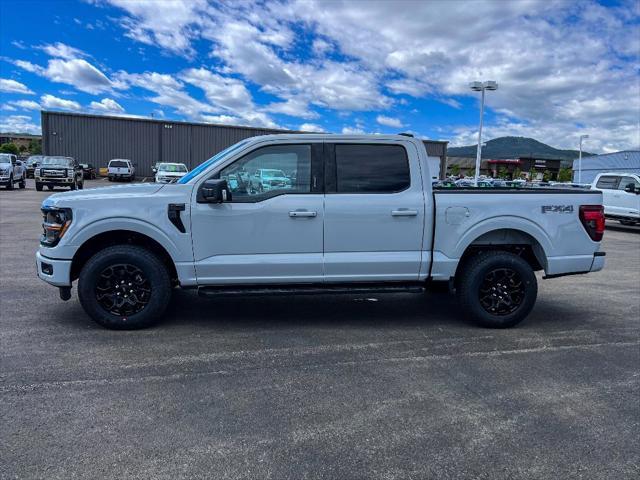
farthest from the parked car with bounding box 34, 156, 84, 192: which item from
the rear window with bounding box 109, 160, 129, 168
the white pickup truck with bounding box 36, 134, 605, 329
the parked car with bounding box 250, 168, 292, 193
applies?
the parked car with bounding box 250, 168, 292, 193

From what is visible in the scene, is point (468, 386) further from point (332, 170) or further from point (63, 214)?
point (63, 214)

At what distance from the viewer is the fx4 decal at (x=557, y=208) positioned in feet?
17.3

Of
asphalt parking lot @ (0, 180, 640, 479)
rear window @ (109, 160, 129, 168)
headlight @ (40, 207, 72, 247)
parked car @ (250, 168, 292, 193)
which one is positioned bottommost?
Result: asphalt parking lot @ (0, 180, 640, 479)

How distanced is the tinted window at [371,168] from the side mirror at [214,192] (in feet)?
3.67

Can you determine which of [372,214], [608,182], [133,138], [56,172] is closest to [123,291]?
[372,214]

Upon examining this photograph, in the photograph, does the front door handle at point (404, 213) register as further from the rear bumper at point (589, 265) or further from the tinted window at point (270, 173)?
the rear bumper at point (589, 265)

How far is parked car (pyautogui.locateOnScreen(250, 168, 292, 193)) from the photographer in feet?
16.2

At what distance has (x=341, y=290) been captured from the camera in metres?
5.07

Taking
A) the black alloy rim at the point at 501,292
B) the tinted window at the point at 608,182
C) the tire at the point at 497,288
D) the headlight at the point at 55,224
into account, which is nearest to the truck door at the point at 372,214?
the tire at the point at 497,288

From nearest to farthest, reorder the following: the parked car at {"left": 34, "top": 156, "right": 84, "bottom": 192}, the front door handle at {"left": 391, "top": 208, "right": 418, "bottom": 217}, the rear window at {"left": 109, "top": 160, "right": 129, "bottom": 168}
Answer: the front door handle at {"left": 391, "top": 208, "right": 418, "bottom": 217}
the parked car at {"left": 34, "top": 156, "right": 84, "bottom": 192}
the rear window at {"left": 109, "top": 160, "right": 129, "bottom": 168}

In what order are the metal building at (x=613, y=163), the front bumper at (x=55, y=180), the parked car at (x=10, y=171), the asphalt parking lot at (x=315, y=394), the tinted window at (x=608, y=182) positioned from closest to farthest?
1. the asphalt parking lot at (x=315, y=394)
2. the tinted window at (x=608, y=182)
3. the front bumper at (x=55, y=180)
4. the parked car at (x=10, y=171)
5. the metal building at (x=613, y=163)

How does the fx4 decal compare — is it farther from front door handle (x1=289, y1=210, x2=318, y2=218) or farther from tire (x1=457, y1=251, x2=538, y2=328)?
front door handle (x1=289, y1=210, x2=318, y2=218)

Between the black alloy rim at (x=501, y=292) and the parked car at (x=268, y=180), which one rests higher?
the parked car at (x=268, y=180)

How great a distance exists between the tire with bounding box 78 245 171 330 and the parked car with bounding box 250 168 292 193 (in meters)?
1.23
